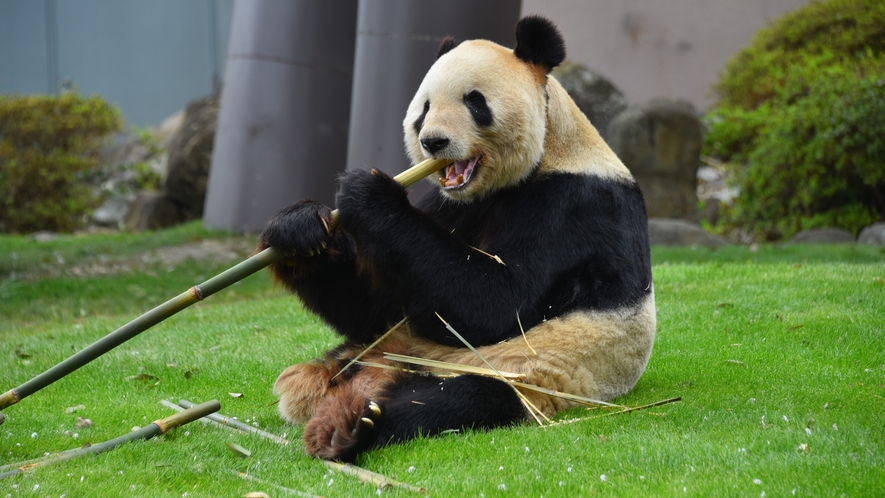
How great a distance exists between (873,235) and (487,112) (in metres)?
8.53

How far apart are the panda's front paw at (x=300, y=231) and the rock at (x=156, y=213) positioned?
474 inches

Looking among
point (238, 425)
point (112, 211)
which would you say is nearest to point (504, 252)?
point (238, 425)

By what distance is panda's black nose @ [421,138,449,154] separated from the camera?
392 centimetres

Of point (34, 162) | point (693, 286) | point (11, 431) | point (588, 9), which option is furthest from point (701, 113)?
point (11, 431)

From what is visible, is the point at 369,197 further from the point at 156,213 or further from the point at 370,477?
the point at 156,213

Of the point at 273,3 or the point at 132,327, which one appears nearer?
the point at 132,327

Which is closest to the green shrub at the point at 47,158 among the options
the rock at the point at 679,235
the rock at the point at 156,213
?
the rock at the point at 156,213

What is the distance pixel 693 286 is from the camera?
7016 millimetres

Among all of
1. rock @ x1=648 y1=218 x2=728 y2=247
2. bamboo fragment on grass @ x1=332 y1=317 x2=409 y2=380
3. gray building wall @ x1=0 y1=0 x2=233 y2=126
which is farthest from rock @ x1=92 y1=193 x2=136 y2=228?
bamboo fragment on grass @ x1=332 y1=317 x2=409 y2=380

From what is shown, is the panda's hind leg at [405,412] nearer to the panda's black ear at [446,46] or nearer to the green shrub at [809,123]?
the panda's black ear at [446,46]

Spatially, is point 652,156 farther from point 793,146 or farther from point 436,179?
point 436,179

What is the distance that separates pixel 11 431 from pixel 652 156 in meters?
9.65


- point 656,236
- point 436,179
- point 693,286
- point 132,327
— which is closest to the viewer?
point 132,327

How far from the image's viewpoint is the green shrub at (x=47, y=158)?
15211 mm
